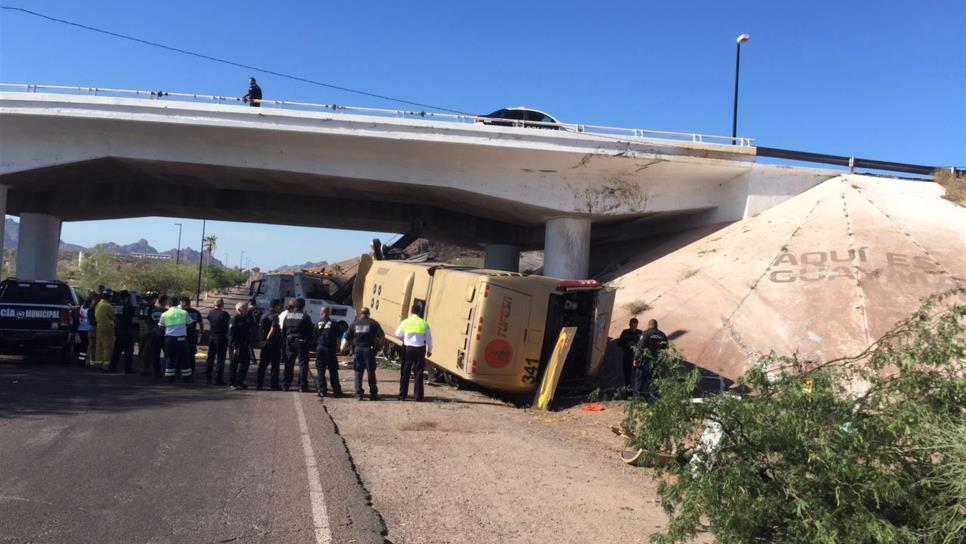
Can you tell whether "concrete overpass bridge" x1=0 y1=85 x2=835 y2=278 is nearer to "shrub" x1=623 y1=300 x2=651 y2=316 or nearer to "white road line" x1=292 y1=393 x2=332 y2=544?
"shrub" x1=623 y1=300 x2=651 y2=316

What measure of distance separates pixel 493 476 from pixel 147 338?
9.45 meters

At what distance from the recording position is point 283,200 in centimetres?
2636

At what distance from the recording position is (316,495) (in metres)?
5.53

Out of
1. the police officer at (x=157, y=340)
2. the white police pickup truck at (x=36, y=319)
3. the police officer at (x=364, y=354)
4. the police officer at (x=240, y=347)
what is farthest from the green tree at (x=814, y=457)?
the white police pickup truck at (x=36, y=319)

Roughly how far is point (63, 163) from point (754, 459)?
73.5ft

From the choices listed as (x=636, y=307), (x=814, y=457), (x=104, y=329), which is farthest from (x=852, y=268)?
(x=104, y=329)

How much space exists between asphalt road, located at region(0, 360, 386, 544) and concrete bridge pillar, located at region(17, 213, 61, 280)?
1997 centimetres

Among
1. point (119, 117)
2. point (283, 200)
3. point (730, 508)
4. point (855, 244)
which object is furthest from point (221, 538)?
point (283, 200)

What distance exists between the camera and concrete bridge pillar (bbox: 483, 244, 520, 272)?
99.3 ft

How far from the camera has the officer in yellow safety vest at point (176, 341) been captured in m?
11.8

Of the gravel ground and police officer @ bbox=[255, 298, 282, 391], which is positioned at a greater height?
police officer @ bbox=[255, 298, 282, 391]

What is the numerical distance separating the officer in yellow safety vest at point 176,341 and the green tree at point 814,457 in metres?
9.70

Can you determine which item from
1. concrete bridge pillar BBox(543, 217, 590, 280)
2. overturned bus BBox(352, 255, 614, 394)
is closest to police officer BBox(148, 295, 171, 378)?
overturned bus BBox(352, 255, 614, 394)

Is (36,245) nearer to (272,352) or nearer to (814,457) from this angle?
(272,352)
